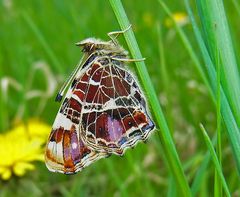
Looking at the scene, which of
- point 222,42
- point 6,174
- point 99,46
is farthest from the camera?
point 6,174

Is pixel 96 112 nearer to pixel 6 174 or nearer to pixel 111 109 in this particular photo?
pixel 111 109

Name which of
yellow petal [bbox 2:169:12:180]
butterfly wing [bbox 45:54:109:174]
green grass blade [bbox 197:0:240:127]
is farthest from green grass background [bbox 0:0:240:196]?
green grass blade [bbox 197:0:240:127]

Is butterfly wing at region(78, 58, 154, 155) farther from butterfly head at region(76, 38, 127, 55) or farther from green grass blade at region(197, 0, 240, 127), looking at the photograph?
green grass blade at region(197, 0, 240, 127)

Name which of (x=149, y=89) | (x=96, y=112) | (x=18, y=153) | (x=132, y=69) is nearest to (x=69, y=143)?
(x=96, y=112)

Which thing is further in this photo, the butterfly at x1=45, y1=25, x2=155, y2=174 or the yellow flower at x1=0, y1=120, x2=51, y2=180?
the yellow flower at x1=0, y1=120, x2=51, y2=180

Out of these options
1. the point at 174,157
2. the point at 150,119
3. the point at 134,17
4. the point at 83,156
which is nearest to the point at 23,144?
the point at 83,156

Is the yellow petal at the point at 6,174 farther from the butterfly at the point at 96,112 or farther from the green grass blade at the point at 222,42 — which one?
the green grass blade at the point at 222,42

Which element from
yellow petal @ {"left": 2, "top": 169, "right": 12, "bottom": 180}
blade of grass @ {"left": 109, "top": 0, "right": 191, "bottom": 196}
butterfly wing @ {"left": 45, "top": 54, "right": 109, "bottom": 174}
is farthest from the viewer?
yellow petal @ {"left": 2, "top": 169, "right": 12, "bottom": 180}
